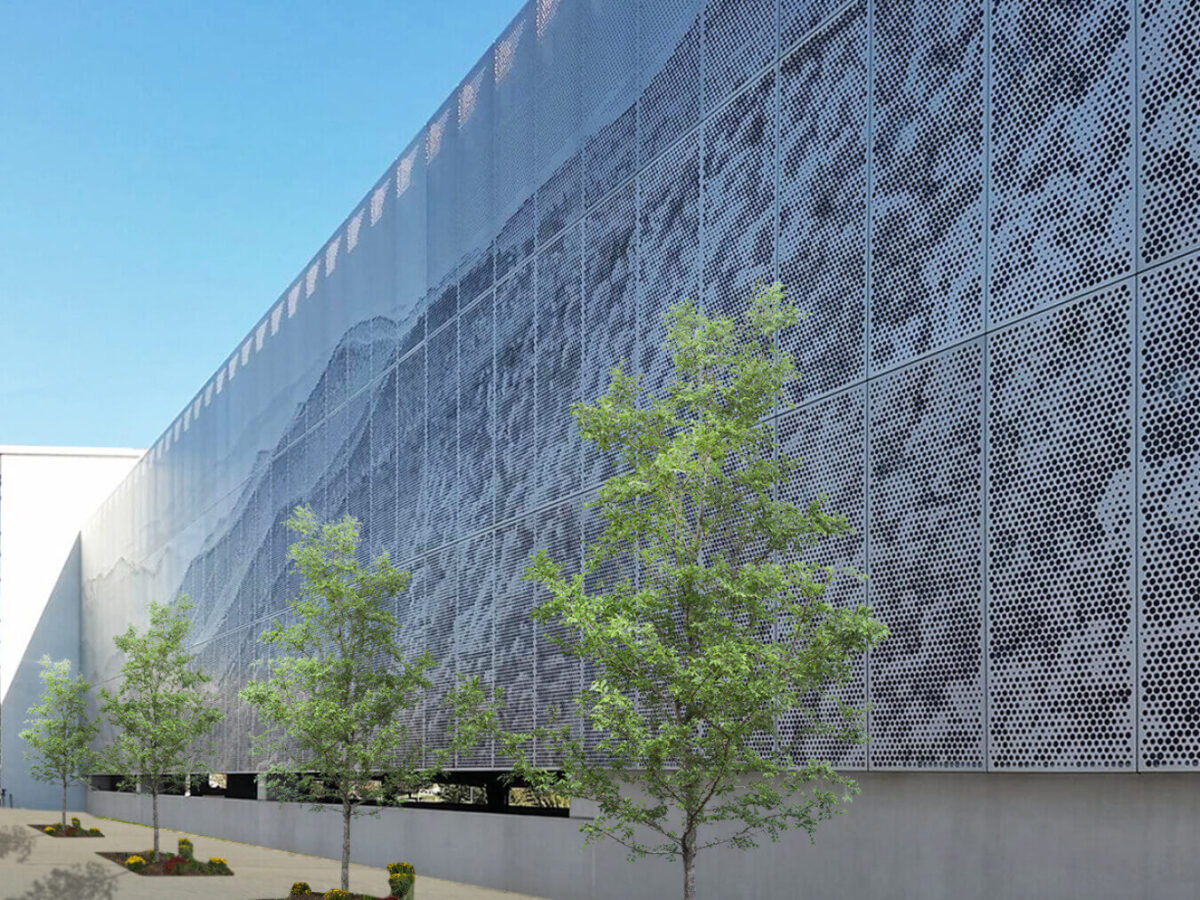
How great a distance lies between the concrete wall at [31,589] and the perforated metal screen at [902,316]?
61.0 m

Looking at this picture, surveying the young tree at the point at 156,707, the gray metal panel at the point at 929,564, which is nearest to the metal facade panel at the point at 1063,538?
the gray metal panel at the point at 929,564

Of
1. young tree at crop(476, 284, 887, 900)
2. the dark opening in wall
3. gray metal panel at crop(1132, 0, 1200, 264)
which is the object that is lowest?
the dark opening in wall

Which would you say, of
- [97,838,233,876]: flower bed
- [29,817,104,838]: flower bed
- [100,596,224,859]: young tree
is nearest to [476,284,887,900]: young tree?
[97,838,233,876]: flower bed

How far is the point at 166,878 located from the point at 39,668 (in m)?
61.8

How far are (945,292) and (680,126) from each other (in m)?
6.95

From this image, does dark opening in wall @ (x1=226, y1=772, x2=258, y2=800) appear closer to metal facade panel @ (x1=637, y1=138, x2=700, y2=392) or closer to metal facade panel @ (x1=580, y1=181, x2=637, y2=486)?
metal facade panel @ (x1=580, y1=181, x2=637, y2=486)

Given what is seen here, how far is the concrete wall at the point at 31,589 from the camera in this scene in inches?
3211

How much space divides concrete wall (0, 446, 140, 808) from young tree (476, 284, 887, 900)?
7488cm

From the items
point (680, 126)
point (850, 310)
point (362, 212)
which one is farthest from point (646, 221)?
point (362, 212)

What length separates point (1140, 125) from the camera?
11406 millimetres

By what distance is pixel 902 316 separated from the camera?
1407 cm

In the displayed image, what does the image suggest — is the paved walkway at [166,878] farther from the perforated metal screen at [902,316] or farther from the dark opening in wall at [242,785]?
the dark opening in wall at [242,785]

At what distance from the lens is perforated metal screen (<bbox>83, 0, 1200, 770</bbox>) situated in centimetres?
1111

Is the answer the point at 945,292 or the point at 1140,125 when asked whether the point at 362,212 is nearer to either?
the point at 945,292
